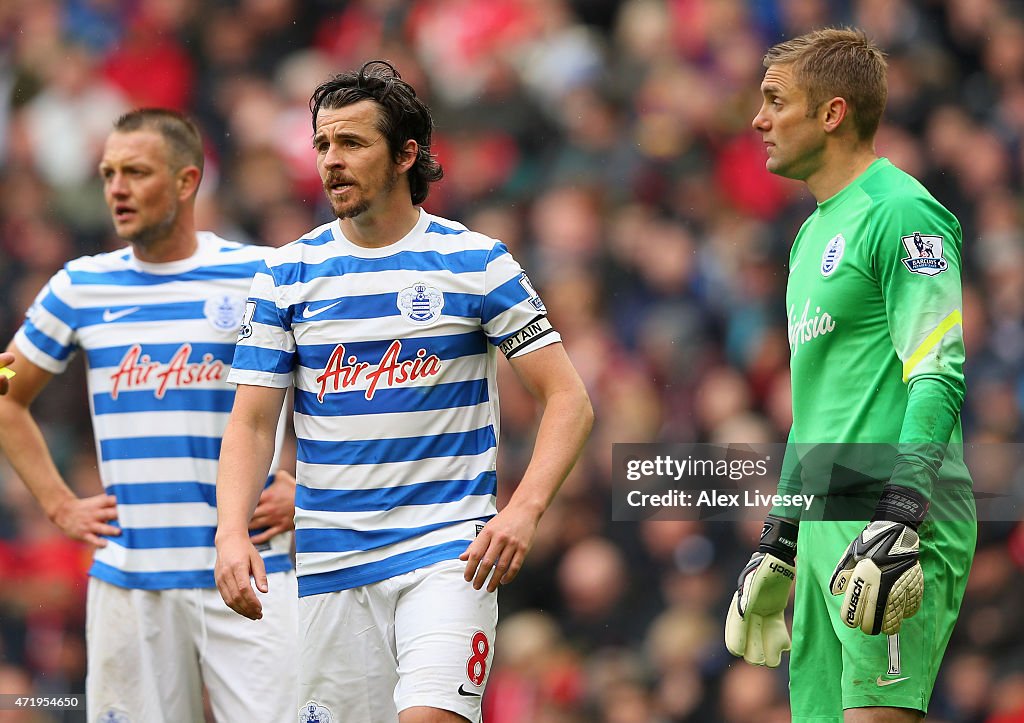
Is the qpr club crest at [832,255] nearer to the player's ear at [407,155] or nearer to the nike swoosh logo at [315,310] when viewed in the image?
the player's ear at [407,155]

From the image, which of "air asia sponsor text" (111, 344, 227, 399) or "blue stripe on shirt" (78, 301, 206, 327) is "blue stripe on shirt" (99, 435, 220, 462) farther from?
"blue stripe on shirt" (78, 301, 206, 327)

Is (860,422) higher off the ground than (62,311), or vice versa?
(62,311)

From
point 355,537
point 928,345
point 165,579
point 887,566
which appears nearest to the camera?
point 887,566

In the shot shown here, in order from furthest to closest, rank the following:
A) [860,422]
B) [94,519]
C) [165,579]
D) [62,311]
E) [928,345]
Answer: [62,311], [94,519], [165,579], [860,422], [928,345]

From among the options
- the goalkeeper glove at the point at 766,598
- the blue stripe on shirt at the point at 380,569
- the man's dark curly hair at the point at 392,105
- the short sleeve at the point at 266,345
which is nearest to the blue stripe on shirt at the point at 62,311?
the short sleeve at the point at 266,345

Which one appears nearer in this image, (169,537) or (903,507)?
(903,507)

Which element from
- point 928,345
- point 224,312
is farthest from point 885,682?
point 224,312

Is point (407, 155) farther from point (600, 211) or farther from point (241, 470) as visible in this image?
point (600, 211)

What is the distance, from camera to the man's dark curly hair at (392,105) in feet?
13.7

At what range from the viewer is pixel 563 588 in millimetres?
7125

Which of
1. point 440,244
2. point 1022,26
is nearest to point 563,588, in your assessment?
point 440,244

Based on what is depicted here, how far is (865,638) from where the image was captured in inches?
144

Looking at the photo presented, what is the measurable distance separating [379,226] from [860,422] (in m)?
1.41

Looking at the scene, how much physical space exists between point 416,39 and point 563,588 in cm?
331
